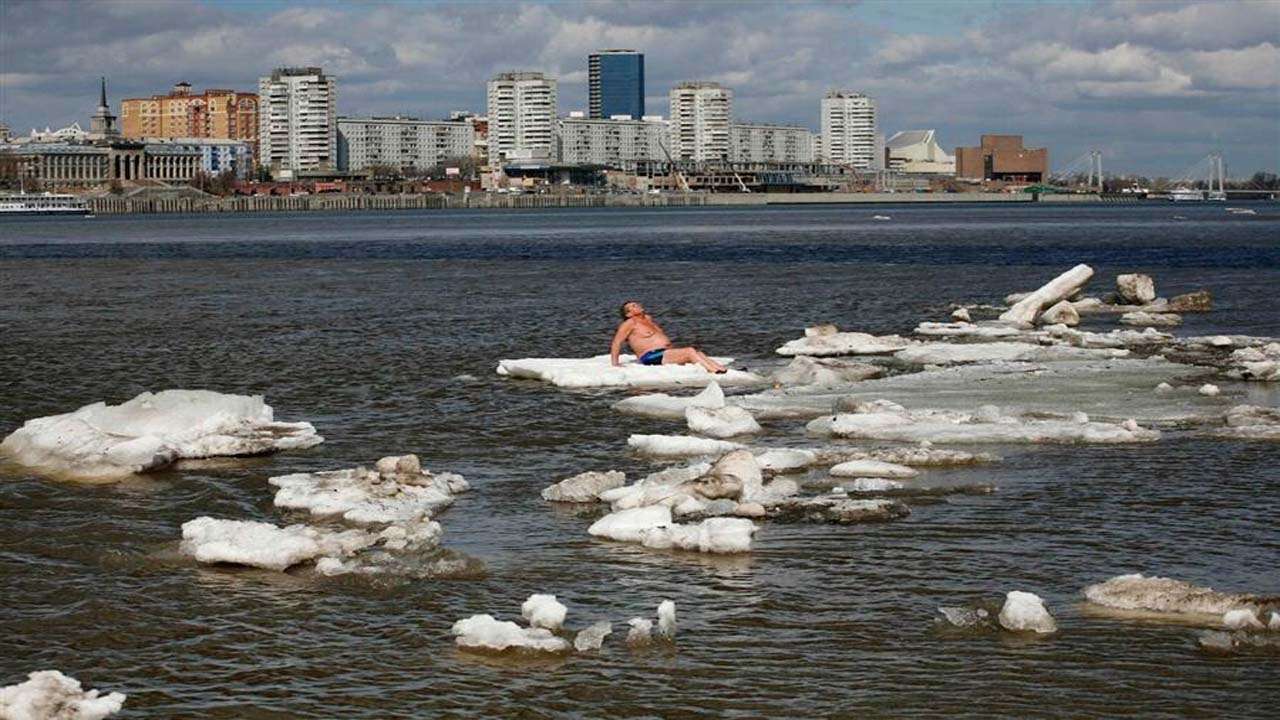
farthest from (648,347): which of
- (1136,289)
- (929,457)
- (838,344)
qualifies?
(1136,289)

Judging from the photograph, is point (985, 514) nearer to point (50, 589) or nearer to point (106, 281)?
point (50, 589)

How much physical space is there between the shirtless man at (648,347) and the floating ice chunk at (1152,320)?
17.0 m

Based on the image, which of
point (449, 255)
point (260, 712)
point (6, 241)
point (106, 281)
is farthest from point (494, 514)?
point (6, 241)

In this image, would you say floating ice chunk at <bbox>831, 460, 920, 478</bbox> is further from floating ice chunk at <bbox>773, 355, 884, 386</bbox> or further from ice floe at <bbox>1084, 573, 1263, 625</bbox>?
floating ice chunk at <bbox>773, 355, 884, 386</bbox>

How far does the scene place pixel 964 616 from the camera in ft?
48.9

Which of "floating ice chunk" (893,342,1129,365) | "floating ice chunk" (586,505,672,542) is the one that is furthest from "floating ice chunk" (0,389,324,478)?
"floating ice chunk" (893,342,1129,365)

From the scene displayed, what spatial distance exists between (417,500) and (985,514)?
6.72 meters

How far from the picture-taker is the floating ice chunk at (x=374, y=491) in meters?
19.4

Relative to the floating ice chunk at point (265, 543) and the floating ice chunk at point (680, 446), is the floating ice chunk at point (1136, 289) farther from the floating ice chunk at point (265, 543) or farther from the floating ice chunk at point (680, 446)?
the floating ice chunk at point (265, 543)

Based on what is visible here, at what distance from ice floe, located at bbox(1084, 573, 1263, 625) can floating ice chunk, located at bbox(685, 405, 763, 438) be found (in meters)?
9.40

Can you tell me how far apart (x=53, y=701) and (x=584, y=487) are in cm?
860

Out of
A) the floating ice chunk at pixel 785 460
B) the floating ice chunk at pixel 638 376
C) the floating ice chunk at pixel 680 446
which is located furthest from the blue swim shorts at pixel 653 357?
the floating ice chunk at pixel 785 460

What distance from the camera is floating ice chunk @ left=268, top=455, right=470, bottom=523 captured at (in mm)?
19391

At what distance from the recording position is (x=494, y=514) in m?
19.7
